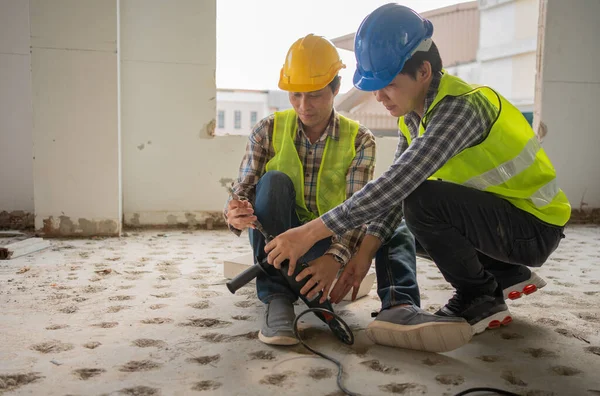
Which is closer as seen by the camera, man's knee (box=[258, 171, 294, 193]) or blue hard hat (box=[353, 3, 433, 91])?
blue hard hat (box=[353, 3, 433, 91])

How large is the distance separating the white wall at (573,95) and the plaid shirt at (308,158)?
3088mm

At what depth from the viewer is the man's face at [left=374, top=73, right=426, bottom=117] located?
152 centimetres

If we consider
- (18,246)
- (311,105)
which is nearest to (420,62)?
(311,105)

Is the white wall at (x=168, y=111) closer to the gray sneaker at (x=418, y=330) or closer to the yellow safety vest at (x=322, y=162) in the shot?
the yellow safety vest at (x=322, y=162)

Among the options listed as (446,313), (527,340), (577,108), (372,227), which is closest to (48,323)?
(372,227)

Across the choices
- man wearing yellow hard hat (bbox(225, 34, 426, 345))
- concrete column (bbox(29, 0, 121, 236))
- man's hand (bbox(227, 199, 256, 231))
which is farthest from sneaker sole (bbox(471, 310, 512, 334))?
concrete column (bbox(29, 0, 121, 236))

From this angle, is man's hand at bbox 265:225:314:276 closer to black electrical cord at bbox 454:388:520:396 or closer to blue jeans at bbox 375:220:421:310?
blue jeans at bbox 375:220:421:310

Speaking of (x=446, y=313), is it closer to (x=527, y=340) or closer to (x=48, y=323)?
(x=527, y=340)

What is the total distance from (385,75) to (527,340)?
925mm

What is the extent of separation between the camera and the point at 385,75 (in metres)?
1.51

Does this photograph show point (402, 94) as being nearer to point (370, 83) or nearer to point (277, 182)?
point (370, 83)

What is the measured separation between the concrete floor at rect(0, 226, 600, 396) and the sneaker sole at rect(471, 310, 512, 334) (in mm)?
27

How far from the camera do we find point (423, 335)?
4.82 feet

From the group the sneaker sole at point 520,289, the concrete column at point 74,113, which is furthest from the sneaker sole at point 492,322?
the concrete column at point 74,113
